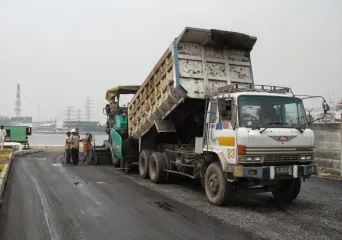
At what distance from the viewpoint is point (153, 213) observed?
6691 millimetres

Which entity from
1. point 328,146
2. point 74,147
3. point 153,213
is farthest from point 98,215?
point 74,147

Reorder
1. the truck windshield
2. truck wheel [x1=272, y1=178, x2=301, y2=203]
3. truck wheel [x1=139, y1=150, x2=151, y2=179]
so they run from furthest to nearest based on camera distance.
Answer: truck wheel [x1=139, y1=150, x2=151, y2=179] → truck wheel [x1=272, y1=178, x2=301, y2=203] → the truck windshield

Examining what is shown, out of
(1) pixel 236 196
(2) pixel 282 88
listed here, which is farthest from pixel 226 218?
(2) pixel 282 88

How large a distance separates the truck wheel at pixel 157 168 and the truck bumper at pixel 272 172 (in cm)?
383

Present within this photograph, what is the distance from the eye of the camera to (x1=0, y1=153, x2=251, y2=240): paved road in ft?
17.5

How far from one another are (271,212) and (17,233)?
460 cm

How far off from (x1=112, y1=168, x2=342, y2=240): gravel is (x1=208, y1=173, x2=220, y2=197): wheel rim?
0.29 meters

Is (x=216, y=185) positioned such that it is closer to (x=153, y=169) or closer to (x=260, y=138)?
(x=260, y=138)

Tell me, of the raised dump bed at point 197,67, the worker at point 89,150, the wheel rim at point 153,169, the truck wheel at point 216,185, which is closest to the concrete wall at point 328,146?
the raised dump bed at point 197,67

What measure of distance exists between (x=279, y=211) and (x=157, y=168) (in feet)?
13.6

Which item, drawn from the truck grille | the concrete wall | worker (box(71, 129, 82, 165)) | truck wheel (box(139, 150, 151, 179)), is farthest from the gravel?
worker (box(71, 129, 82, 165))

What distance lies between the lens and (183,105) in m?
9.30

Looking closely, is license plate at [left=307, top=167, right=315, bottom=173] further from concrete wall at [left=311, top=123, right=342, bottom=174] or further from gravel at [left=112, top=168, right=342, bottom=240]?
concrete wall at [left=311, top=123, right=342, bottom=174]

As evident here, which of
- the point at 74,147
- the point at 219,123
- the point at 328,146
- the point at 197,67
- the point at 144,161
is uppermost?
the point at 197,67
